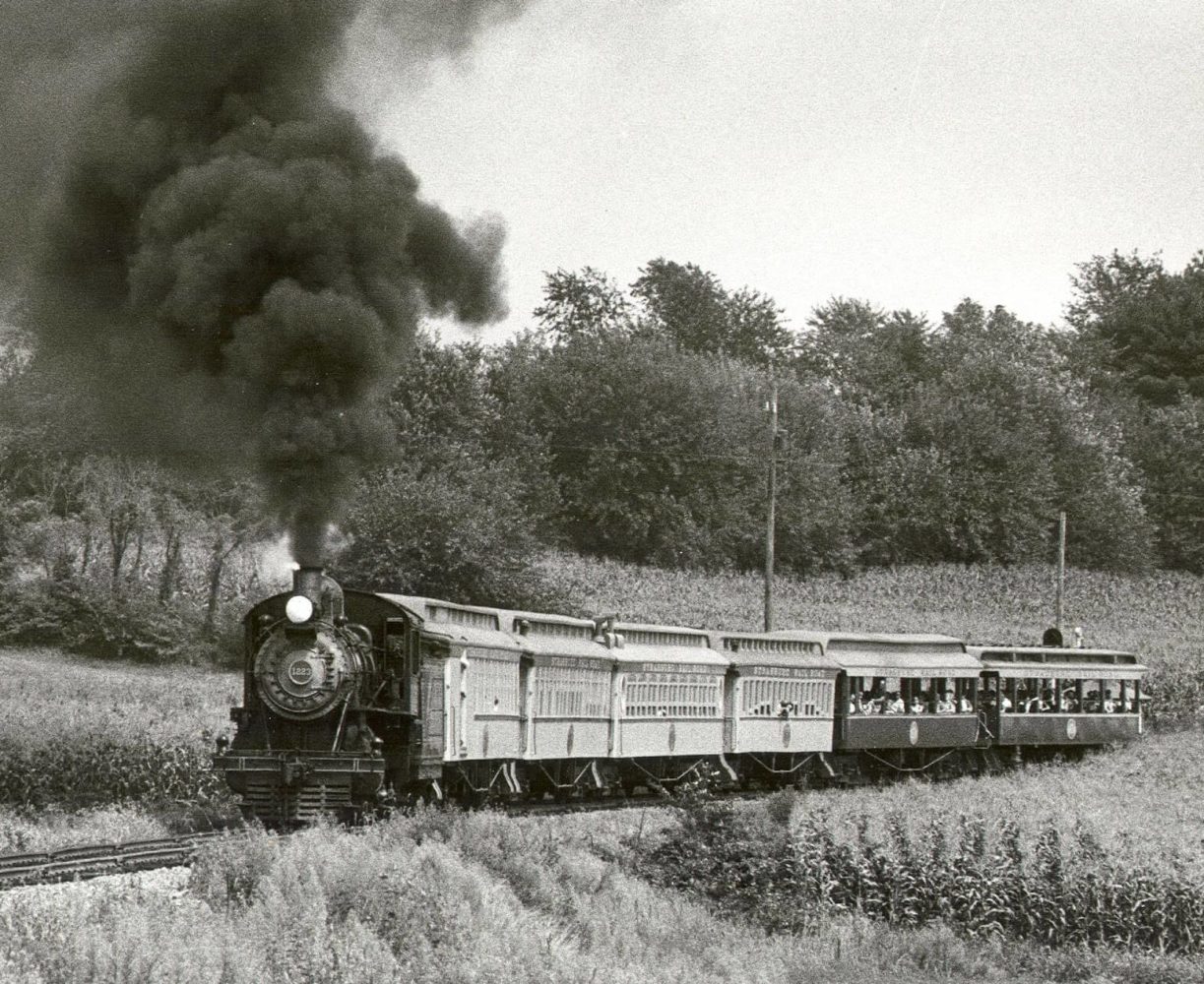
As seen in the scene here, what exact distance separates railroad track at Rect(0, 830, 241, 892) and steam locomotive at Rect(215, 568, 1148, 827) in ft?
6.21

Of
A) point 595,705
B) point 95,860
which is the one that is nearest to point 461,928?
point 95,860

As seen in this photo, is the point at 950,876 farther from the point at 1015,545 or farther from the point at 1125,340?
the point at 1125,340

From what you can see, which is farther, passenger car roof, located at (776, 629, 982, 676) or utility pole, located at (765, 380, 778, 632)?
utility pole, located at (765, 380, 778, 632)

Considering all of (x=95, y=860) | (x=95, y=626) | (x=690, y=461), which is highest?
(x=690, y=461)

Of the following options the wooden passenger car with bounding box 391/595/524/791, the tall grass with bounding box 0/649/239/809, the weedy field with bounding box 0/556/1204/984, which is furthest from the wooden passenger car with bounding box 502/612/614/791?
the tall grass with bounding box 0/649/239/809

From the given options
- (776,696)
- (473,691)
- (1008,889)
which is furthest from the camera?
(776,696)

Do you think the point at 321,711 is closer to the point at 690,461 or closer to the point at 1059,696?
the point at 1059,696

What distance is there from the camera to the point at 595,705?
2345 centimetres

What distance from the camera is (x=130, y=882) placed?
13898mm

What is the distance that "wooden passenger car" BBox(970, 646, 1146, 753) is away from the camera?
31938mm

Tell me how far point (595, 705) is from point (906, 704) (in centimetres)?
884

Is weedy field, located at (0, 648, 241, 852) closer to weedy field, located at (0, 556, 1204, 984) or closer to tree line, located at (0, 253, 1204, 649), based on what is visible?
weedy field, located at (0, 556, 1204, 984)

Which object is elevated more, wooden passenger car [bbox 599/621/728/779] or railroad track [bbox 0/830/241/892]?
wooden passenger car [bbox 599/621/728/779]

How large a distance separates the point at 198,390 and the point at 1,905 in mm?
8471
